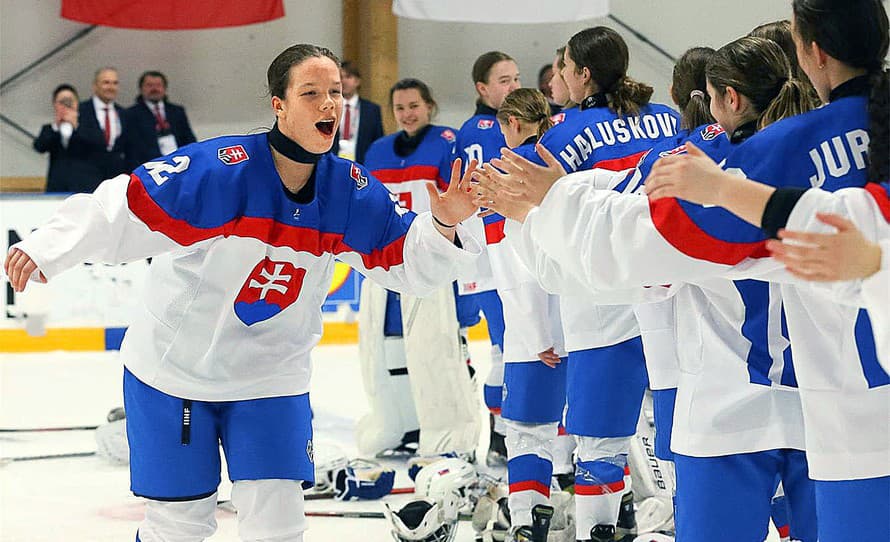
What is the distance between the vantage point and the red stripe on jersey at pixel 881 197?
80.4 inches

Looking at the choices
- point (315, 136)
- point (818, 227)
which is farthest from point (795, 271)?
point (315, 136)

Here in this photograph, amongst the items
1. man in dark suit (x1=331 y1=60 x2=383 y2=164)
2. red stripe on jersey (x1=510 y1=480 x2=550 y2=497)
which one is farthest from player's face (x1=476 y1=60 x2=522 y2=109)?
man in dark suit (x1=331 y1=60 x2=383 y2=164)

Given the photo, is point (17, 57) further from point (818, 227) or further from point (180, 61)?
point (818, 227)

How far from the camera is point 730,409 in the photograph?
8.30 feet

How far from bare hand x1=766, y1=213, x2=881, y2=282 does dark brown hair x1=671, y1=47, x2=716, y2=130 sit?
5.42 ft

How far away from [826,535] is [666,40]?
11792mm

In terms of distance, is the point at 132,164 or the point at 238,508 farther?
Answer: the point at 132,164

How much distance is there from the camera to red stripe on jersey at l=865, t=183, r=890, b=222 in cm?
204

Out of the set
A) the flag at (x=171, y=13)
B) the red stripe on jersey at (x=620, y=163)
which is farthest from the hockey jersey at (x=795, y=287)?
the flag at (x=171, y=13)

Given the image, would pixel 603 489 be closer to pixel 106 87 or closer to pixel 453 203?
pixel 453 203

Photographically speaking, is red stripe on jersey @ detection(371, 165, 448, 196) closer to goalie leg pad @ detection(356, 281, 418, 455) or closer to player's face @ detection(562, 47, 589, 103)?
goalie leg pad @ detection(356, 281, 418, 455)

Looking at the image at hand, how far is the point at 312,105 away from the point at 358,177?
0.25 meters

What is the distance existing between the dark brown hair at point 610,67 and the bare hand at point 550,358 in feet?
2.98

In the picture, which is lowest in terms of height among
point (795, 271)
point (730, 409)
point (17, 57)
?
point (730, 409)
